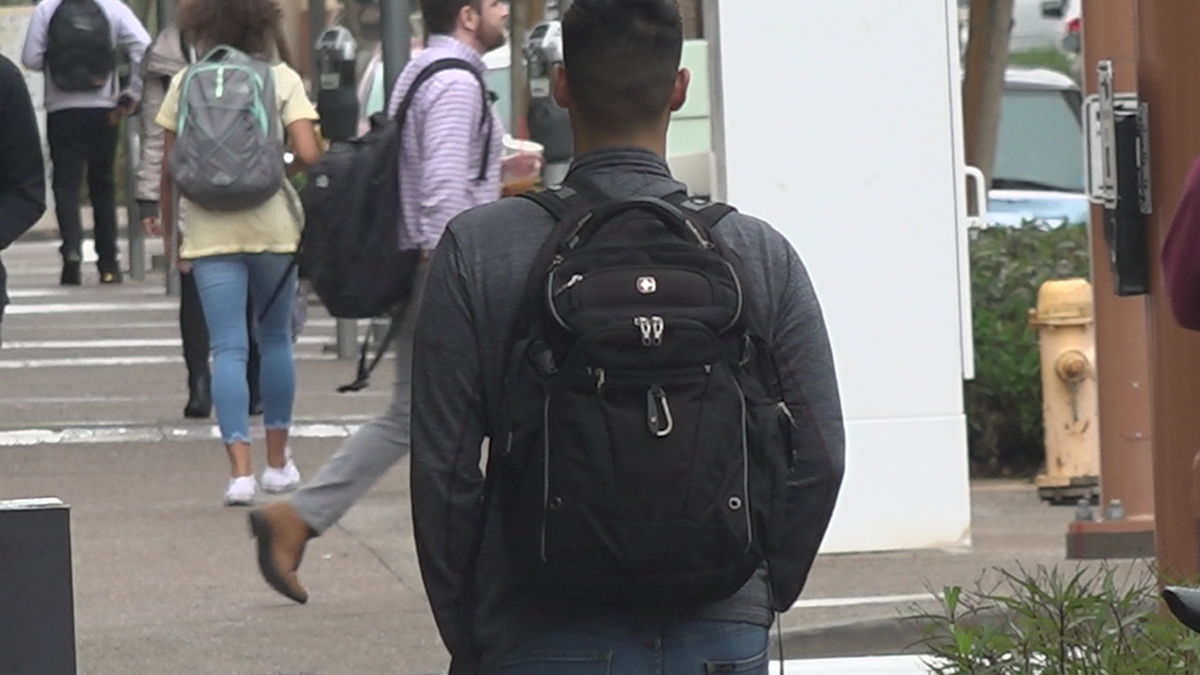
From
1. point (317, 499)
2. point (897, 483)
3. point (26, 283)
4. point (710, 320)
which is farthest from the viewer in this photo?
point (26, 283)

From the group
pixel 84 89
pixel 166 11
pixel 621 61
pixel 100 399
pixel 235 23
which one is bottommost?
pixel 100 399

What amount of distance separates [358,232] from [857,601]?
1751 mm

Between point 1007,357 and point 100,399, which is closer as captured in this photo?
point 1007,357

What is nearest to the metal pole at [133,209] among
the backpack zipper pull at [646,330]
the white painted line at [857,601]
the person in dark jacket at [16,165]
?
the person in dark jacket at [16,165]

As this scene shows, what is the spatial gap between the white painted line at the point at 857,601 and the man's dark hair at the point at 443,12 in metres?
1.91

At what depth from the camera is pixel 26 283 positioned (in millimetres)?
20422

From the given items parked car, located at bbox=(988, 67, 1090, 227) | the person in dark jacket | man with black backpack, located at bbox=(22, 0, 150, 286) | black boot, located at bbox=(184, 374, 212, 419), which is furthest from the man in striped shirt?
parked car, located at bbox=(988, 67, 1090, 227)

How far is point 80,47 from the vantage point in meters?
16.7

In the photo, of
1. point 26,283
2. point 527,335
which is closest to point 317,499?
point 527,335

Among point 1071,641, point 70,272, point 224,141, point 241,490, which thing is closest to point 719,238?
point 1071,641

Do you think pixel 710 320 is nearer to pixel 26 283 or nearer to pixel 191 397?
pixel 191 397

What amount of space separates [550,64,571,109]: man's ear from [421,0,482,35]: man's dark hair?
3967 mm

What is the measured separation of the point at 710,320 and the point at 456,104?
4067mm

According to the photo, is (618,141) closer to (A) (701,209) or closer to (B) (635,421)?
(A) (701,209)
